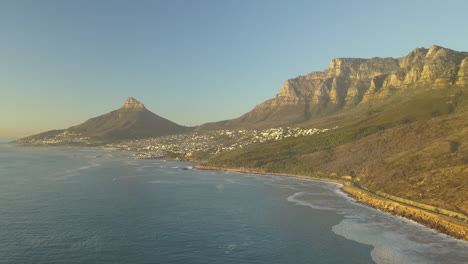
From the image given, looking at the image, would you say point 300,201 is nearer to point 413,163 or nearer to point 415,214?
point 415,214

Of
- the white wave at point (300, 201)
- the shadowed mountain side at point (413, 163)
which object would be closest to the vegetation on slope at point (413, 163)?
the shadowed mountain side at point (413, 163)

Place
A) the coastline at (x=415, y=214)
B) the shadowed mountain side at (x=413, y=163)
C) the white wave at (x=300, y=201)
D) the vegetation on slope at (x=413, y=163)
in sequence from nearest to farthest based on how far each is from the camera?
the coastline at (x=415, y=214) → the vegetation on slope at (x=413, y=163) → the shadowed mountain side at (x=413, y=163) → the white wave at (x=300, y=201)

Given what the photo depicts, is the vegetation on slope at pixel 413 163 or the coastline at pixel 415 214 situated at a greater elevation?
the vegetation on slope at pixel 413 163

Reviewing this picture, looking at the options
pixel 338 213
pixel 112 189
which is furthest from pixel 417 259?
pixel 112 189

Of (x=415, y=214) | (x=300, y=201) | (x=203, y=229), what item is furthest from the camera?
(x=300, y=201)

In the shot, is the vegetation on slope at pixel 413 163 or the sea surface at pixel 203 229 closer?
the sea surface at pixel 203 229

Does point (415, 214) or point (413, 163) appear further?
point (413, 163)

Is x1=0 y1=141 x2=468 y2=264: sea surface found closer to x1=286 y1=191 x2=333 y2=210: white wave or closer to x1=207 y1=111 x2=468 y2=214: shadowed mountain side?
x1=286 y1=191 x2=333 y2=210: white wave

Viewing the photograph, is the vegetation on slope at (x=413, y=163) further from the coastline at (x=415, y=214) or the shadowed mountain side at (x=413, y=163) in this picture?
the coastline at (x=415, y=214)

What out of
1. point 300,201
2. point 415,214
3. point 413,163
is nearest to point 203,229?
point 300,201
